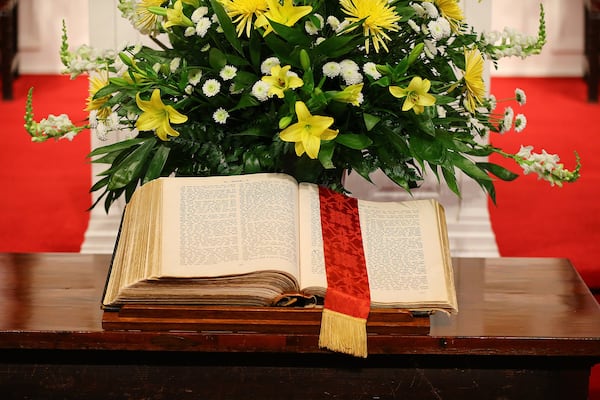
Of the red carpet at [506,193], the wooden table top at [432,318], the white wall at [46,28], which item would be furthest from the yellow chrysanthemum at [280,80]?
the white wall at [46,28]

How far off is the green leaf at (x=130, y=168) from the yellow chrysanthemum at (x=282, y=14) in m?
0.37

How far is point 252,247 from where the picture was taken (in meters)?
2.09

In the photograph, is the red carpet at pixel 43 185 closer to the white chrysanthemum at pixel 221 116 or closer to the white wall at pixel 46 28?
the white wall at pixel 46 28

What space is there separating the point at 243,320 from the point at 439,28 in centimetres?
66

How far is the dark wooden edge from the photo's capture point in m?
2.07

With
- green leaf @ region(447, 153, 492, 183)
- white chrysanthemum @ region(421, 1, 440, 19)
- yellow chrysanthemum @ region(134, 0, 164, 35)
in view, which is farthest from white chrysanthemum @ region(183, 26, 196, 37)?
green leaf @ region(447, 153, 492, 183)

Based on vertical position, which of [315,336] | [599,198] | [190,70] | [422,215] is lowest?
[599,198]

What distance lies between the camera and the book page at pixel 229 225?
206cm

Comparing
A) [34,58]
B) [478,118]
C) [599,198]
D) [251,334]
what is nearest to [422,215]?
[478,118]

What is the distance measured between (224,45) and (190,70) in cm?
8

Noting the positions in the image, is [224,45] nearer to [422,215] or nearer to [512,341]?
[422,215]

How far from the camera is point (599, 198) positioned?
3732mm

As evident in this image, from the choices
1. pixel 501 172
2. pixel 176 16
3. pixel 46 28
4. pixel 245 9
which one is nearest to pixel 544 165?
pixel 501 172

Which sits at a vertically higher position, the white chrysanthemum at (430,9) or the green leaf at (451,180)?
the white chrysanthemum at (430,9)
